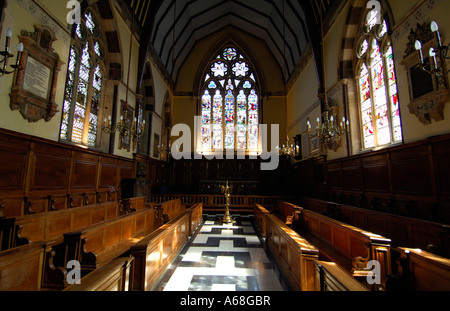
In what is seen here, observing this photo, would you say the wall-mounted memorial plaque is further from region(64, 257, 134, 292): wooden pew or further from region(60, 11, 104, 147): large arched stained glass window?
region(64, 257, 134, 292): wooden pew

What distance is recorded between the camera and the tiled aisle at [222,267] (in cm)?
319

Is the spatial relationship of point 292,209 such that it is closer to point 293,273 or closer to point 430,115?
point 293,273

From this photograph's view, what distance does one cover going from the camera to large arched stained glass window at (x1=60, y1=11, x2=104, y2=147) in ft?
21.4

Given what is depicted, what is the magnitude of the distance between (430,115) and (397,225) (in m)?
2.33

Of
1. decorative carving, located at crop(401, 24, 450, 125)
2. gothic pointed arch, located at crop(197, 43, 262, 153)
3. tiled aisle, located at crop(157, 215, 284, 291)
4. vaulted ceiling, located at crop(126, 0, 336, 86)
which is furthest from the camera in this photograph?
gothic pointed arch, located at crop(197, 43, 262, 153)

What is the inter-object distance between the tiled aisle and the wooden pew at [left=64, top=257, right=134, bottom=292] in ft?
4.57

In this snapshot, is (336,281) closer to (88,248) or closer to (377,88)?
(88,248)

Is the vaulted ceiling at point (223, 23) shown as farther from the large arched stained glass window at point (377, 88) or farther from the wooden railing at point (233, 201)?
the wooden railing at point (233, 201)

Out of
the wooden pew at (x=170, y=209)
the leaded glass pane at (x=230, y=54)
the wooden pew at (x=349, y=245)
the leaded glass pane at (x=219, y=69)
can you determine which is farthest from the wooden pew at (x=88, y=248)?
the leaded glass pane at (x=230, y=54)

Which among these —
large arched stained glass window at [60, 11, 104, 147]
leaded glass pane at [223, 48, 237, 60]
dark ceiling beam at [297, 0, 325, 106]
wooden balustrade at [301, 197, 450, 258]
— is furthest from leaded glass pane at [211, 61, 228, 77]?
wooden balustrade at [301, 197, 450, 258]

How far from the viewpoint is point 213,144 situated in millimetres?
14273

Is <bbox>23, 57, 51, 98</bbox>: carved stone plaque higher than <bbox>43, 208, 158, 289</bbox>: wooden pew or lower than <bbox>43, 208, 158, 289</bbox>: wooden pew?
higher

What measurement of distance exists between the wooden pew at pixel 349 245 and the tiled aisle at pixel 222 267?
107 centimetres

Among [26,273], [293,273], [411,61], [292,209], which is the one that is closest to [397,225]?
[292,209]
